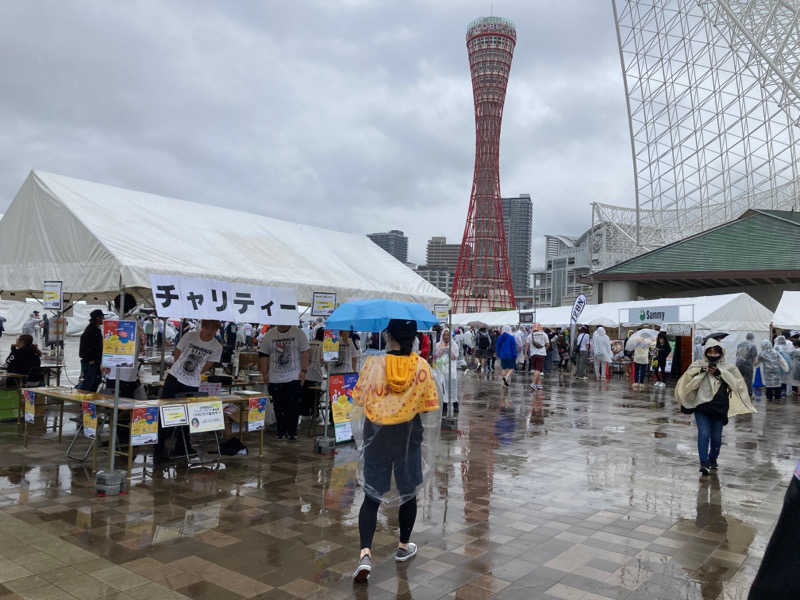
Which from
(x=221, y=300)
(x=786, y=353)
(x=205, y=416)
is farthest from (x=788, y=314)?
(x=205, y=416)

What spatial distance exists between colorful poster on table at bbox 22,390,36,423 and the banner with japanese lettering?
2.48 metres

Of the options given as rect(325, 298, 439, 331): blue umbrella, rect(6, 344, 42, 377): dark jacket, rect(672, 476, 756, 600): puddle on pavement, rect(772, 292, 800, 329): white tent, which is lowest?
rect(672, 476, 756, 600): puddle on pavement

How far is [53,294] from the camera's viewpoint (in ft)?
25.8

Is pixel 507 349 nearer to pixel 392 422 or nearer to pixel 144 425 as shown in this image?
pixel 144 425

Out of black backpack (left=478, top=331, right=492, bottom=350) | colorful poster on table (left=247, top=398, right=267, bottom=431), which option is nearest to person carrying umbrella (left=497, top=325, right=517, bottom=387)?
black backpack (left=478, top=331, right=492, bottom=350)

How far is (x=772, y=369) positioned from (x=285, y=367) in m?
13.7

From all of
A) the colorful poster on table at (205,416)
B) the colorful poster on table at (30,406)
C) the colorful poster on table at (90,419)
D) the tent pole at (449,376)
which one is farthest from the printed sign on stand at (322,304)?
the colorful poster on table at (30,406)

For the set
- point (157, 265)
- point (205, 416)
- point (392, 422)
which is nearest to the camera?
point (392, 422)

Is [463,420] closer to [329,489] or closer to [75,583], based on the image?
[329,489]

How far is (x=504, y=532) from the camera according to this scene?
4934mm

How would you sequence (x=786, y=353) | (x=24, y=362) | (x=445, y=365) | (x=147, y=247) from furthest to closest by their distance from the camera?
(x=786, y=353)
(x=445, y=365)
(x=24, y=362)
(x=147, y=247)

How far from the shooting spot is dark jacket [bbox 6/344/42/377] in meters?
9.20

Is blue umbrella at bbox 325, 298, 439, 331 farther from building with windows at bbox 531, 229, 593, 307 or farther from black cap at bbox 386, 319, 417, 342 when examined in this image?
building with windows at bbox 531, 229, 593, 307

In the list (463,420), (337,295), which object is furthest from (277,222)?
(463,420)
